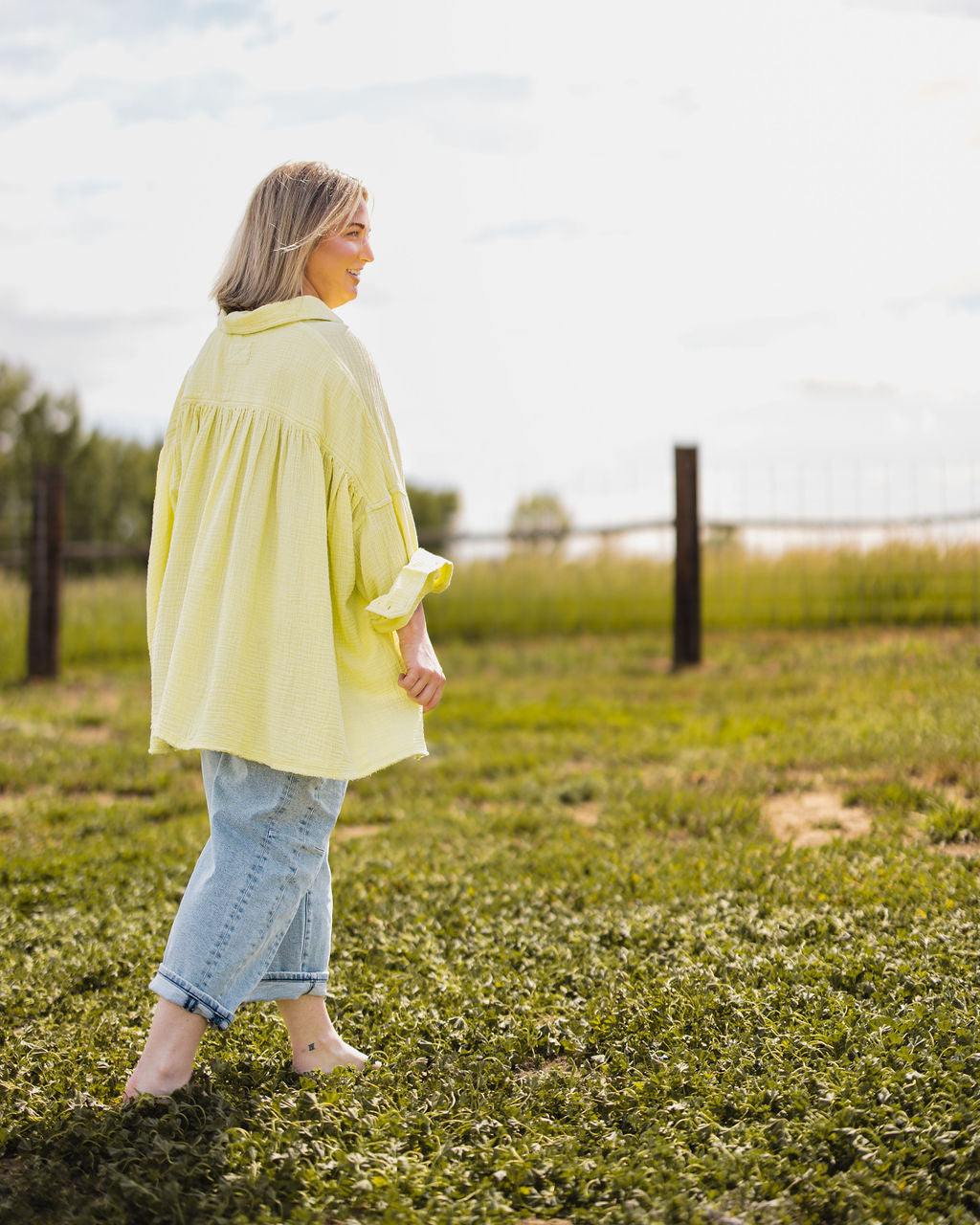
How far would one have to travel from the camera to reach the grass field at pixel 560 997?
2.32 meters

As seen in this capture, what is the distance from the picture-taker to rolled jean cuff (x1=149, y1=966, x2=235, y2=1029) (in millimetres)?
2480

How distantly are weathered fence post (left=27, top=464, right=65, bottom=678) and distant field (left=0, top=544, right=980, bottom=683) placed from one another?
0.54m

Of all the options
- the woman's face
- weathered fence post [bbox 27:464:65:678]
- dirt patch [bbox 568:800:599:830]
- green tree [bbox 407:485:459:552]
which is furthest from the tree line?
the woman's face

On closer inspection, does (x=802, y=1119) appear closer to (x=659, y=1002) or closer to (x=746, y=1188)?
(x=746, y=1188)

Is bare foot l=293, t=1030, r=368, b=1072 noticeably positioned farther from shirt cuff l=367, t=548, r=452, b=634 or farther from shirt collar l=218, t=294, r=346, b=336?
shirt collar l=218, t=294, r=346, b=336

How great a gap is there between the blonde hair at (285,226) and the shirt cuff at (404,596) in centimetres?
72

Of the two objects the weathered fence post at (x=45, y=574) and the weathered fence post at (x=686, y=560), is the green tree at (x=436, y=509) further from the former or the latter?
the weathered fence post at (x=45, y=574)

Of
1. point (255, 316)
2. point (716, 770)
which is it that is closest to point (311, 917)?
point (255, 316)

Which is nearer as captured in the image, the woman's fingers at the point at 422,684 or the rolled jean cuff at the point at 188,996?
the rolled jean cuff at the point at 188,996

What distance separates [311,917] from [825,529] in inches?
353

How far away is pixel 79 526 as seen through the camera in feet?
59.5

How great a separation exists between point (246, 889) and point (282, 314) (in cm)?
131

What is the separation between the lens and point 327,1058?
9.19ft

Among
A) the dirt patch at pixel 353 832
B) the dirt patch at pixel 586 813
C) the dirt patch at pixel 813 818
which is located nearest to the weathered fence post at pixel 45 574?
the dirt patch at pixel 353 832
